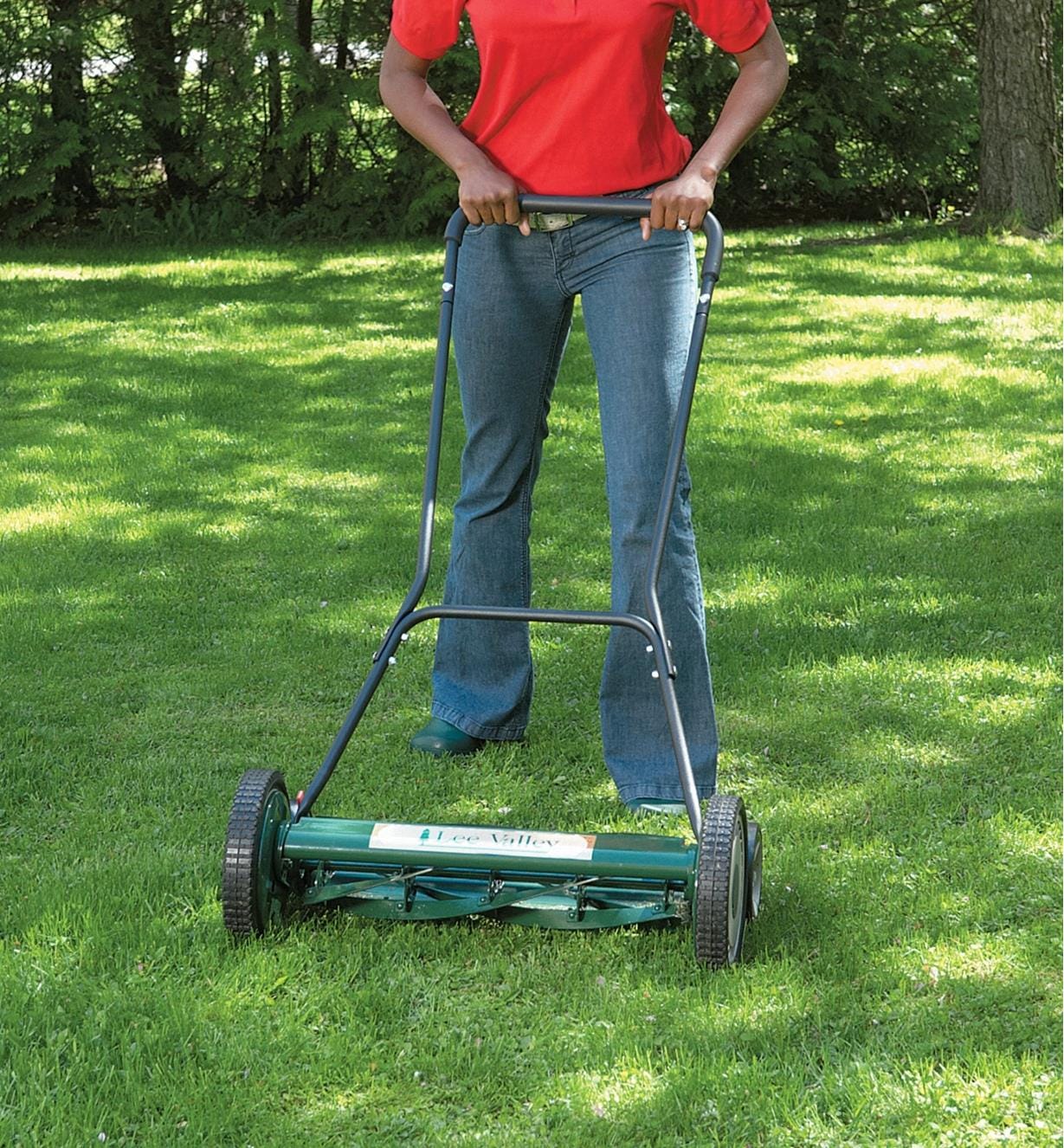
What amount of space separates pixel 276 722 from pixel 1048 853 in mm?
1878

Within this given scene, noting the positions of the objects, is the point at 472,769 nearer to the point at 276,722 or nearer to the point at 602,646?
the point at 276,722

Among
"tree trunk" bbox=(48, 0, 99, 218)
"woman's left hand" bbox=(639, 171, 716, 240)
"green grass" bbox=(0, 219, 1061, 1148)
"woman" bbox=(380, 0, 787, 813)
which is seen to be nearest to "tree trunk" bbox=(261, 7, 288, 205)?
"tree trunk" bbox=(48, 0, 99, 218)

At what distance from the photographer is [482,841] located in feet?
9.67

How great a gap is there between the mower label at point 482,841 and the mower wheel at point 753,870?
11.6 inches

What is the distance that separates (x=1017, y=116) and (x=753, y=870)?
9663 millimetres

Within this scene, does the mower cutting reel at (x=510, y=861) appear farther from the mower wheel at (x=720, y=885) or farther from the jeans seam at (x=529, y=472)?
the jeans seam at (x=529, y=472)

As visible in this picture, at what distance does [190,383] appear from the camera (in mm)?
8016

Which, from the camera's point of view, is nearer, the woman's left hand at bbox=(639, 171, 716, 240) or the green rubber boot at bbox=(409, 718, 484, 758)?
the woman's left hand at bbox=(639, 171, 716, 240)

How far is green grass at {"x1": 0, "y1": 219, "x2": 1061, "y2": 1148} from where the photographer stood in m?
2.59

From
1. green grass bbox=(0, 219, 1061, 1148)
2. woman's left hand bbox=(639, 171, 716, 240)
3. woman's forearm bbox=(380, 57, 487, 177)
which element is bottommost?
green grass bbox=(0, 219, 1061, 1148)

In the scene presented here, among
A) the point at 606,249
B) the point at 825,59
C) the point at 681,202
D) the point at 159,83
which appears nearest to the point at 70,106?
the point at 159,83

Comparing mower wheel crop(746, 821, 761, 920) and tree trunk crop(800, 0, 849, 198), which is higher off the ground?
tree trunk crop(800, 0, 849, 198)

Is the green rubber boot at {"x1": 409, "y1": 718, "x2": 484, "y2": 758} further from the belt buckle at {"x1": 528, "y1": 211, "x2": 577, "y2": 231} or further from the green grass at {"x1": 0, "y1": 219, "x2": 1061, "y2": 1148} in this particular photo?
the belt buckle at {"x1": 528, "y1": 211, "x2": 577, "y2": 231}

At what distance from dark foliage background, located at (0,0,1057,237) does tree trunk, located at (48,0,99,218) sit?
0.05 feet
